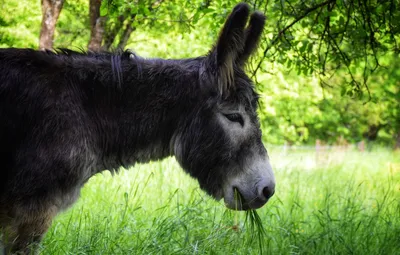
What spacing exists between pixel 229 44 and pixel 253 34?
15.7 inches

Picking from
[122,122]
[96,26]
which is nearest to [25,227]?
[122,122]

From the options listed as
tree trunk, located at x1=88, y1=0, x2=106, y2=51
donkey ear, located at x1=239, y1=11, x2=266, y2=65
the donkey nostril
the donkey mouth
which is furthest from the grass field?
tree trunk, located at x1=88, y1=0, x2=106, y2=51

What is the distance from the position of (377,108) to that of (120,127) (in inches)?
1033

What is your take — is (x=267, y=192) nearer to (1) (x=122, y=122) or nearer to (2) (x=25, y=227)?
(1) (x=122, y=122)

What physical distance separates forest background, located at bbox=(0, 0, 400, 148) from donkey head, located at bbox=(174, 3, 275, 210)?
0.29 metres

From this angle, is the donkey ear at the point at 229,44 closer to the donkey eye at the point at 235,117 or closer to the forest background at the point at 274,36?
the donkey eye at the point at 235,117

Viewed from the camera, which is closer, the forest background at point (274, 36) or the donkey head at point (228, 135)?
the donkey head at point (228, 135)

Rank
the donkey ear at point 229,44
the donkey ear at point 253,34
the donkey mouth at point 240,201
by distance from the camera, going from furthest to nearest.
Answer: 1. the donkey ear at point 253,34
2. the donkey mouth at point 240,201
3. the donkey ear at point 229,44

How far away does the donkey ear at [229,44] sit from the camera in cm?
357

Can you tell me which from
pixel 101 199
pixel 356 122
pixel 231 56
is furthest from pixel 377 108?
pixel 231 56

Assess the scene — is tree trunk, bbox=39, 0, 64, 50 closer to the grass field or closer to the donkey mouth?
the grass field

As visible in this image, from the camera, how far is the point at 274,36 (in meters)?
5.68

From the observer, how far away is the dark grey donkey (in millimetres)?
3186

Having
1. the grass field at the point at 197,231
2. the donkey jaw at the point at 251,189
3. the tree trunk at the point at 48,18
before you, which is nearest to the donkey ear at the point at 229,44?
the donkey jaw at the point at 251,189
